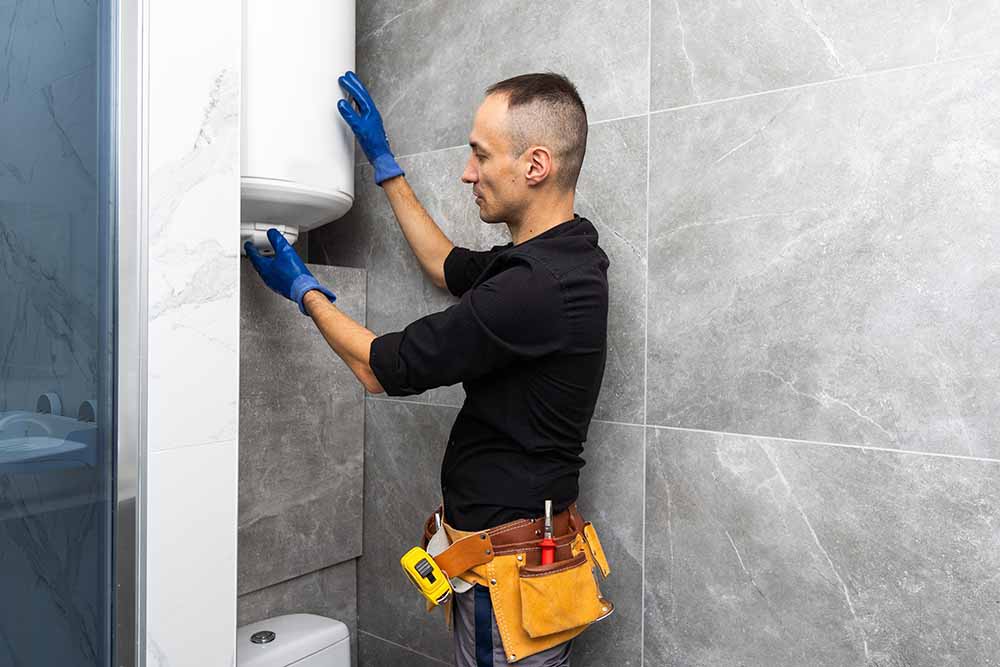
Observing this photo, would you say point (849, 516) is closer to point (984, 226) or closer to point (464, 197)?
point (984, 226)

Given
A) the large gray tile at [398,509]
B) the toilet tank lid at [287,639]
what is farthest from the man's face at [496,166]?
the toilet tank lid at [287,639]

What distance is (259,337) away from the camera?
1539mm

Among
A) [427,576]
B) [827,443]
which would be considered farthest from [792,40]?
[427,576]

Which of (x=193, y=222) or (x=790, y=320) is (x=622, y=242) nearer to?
(x=790, y=320)

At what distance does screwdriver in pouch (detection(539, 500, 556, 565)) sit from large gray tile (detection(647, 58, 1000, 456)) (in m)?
0.28

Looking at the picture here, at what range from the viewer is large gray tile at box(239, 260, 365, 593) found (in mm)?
1533

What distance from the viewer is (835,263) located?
1144 millimetres

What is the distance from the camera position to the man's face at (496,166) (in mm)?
1244

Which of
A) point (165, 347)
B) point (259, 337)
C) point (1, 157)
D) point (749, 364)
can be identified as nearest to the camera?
point (1, 157)

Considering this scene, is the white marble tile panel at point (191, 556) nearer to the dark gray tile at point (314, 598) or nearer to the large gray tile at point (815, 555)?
the dark gray tile at point (314, 598)

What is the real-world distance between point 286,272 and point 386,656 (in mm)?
1006

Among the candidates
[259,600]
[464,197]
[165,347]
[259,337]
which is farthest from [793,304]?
[259,600]

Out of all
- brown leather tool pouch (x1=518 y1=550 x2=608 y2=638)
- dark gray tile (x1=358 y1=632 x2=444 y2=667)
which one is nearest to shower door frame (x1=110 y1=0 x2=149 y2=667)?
brown leather tool pouch (x1=518 y1=550 x2=608 y2=638)

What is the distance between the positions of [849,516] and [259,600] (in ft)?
3.88
